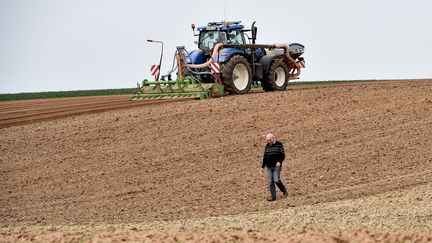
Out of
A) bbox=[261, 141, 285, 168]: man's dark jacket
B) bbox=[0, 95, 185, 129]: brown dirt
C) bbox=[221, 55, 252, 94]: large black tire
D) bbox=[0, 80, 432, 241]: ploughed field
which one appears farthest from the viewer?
bbox=[221, 55, 252, 94]: large black tire

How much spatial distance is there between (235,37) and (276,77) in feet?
7.30

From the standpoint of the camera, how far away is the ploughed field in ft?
56.5

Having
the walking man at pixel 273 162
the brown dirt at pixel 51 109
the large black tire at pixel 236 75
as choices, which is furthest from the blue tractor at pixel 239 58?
the walking man at pixel 273 162

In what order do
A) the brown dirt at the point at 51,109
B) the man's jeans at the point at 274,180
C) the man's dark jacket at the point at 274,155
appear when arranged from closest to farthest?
the man's jeans at the point at 274,180 < the man's dark jacket at the point at 274,155 < the brown dirt at the point at 51,109

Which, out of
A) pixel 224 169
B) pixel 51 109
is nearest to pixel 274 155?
pixel 224 169

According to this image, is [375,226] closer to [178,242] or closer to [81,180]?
[178,242]

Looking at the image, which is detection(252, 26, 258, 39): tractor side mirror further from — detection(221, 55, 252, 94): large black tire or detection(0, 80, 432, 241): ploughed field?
detection(0, 80, 432, 241): ploughed field

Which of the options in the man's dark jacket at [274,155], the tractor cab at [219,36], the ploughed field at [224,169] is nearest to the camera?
the ploughed field at [224,169]

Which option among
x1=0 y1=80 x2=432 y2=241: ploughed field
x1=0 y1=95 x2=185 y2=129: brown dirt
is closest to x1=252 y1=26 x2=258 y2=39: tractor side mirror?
x1=0 y1=80 x2=432 y2=241: ploughed field

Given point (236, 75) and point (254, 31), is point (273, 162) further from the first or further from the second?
point (254, 31)

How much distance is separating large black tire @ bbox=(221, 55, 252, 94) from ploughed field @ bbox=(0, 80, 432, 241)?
0.73 metres

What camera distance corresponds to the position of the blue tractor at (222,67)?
33625 millimetres

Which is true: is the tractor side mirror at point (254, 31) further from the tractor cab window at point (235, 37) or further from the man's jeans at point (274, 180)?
the man's jeans at point (274, 180)

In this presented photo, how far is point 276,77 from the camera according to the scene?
3631cm
